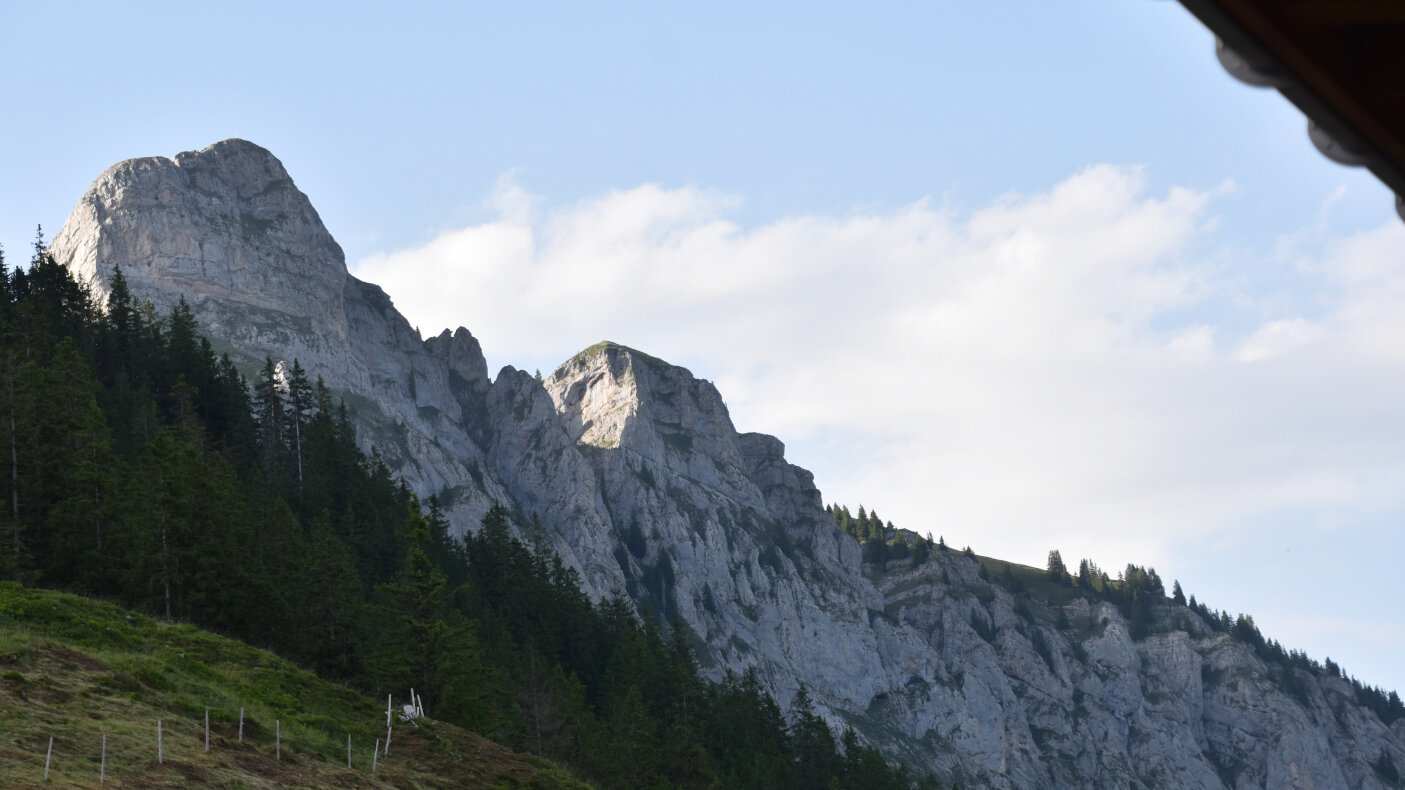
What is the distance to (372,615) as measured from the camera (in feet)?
230

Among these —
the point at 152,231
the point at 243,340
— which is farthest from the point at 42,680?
the point at 152,231

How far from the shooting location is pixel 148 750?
31.8m

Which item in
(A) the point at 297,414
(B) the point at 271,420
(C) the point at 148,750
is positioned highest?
(A) the point at 297,414

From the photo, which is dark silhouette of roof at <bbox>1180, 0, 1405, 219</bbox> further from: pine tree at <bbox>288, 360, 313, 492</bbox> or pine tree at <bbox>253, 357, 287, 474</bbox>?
pine tree at <bbox>253, 357, 287, 474</bbox>

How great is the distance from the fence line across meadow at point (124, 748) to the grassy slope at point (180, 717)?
0.18 feet

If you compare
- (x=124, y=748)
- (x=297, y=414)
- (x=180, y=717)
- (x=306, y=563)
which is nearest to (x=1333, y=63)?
(x=124, y=748)

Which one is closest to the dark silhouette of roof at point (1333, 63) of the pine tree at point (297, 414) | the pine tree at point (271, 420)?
the pine tree at point (297, 414)

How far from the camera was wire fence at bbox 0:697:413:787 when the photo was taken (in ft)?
92.3

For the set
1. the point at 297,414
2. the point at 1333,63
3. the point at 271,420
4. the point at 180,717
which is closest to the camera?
the point at 1333,63

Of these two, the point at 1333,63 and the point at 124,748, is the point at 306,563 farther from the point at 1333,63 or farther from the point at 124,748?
the point at 1333,63

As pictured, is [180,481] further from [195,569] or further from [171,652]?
[171,652]

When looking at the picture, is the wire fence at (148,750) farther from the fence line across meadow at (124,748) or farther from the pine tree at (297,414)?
the pine tree at (297,414)

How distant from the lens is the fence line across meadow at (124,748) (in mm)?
28203

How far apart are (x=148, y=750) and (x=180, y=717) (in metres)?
4.57
